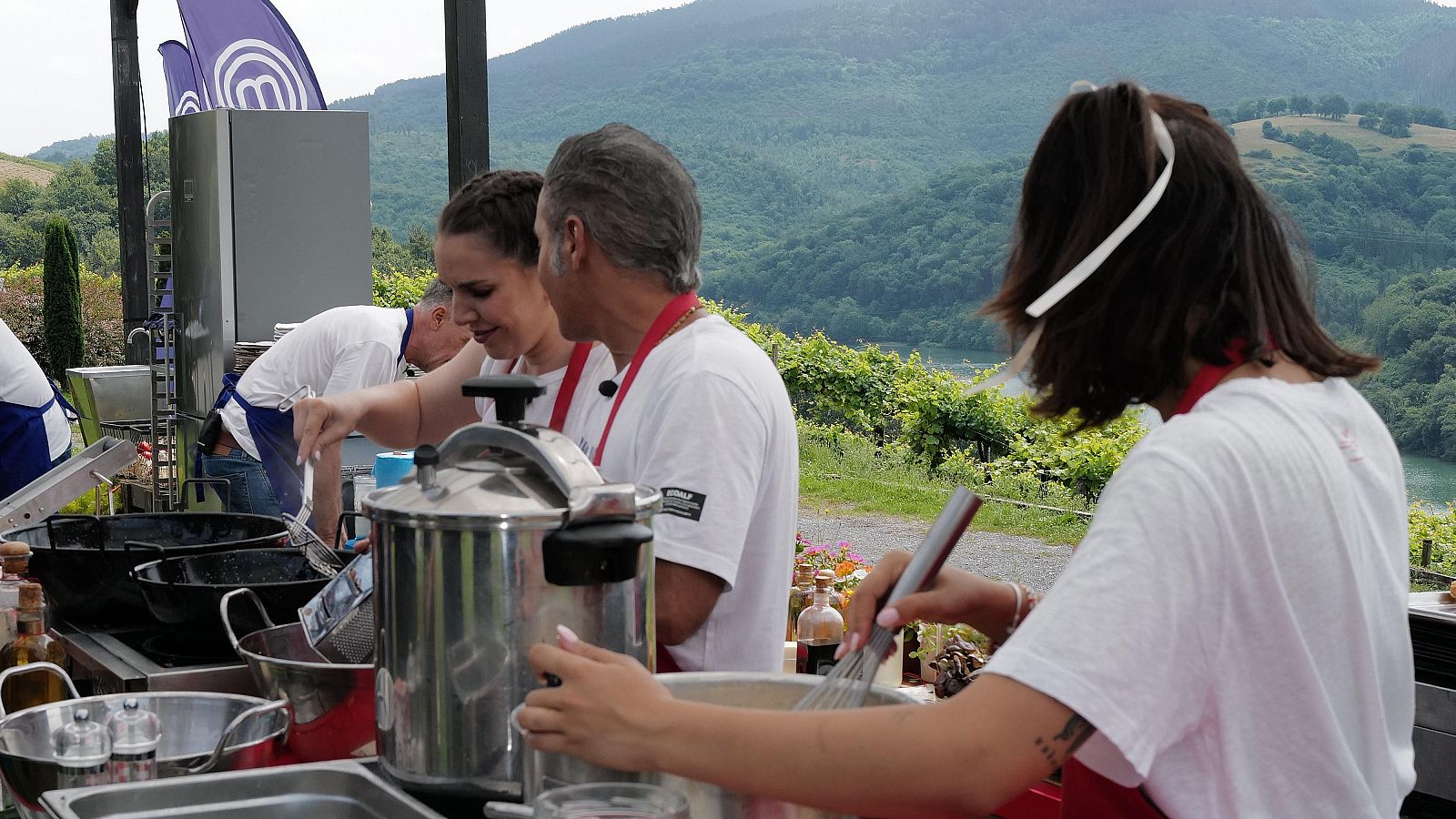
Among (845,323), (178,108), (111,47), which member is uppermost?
(111,47)

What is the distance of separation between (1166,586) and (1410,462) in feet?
14.0

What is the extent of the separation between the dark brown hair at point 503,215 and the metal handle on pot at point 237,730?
3.10 feet

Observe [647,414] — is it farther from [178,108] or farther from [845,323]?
[845,323]

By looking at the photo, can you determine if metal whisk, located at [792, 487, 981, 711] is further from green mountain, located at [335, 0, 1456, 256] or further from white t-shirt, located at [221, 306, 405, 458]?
green mountain, located at [335, 0, 1456, 256]

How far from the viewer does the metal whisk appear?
1.17m

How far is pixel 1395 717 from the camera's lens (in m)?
1.08

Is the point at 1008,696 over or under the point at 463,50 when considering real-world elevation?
under

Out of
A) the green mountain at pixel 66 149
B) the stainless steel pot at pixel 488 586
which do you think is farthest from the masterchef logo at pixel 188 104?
the green mountain at pixel 66 149

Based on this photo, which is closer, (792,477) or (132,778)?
(132,778)

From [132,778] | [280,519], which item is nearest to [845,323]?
[280,519]

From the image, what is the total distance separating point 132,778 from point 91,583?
93 centimetres

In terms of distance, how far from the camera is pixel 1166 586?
0.93 meters

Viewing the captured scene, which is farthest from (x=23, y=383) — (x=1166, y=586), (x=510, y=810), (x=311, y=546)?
(x=1166, y=586)

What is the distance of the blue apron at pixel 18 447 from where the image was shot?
14.0ft
